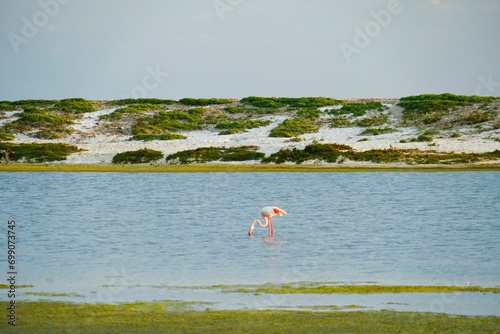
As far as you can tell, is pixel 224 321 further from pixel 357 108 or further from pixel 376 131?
pixel 357 108

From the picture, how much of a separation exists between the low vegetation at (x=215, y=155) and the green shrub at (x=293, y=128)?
6.50 meters

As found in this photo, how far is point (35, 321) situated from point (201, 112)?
178ft

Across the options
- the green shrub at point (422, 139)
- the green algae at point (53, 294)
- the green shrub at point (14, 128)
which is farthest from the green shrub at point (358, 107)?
the green algae at point (53, 294)

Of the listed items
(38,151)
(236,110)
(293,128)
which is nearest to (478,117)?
(293,128)

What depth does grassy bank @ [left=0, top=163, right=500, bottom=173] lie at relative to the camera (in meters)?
37.0

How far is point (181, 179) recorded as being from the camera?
121 feet

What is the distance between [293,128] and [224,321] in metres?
44.3

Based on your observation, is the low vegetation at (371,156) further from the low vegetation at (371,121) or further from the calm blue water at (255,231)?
the low vegetation at (371,121)

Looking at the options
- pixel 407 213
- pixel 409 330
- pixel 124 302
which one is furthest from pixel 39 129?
pixel 409 330

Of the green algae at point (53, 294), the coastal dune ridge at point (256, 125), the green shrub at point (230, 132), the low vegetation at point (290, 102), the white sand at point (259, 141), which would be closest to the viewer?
the green algae at point (53, 294)

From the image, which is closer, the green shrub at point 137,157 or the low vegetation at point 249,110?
the green shrub at point 137,157

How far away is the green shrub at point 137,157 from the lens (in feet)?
138

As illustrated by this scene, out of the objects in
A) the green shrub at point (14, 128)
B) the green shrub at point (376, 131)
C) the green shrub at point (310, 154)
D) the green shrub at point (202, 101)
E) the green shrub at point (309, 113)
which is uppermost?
the green shrub at point (202, 101)

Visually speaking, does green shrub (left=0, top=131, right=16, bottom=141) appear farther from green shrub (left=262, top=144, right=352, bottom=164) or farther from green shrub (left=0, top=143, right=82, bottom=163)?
green shrub (left=262, top=144, right=352, bottom=164)
